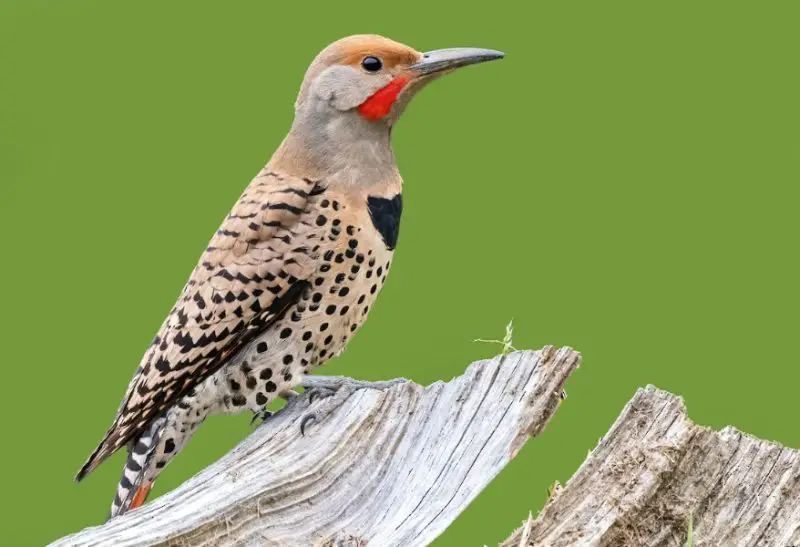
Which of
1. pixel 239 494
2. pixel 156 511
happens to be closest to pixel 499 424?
pixel 239 494

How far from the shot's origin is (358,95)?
18.3 feet

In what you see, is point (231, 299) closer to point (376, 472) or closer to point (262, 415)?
point (262, 415)

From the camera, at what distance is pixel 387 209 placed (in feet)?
18.7

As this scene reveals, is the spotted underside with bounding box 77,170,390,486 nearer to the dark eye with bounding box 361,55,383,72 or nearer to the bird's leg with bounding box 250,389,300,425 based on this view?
the bird's leg with bounding box 250,389,300,425

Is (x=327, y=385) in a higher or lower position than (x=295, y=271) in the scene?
lower

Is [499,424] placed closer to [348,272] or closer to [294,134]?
[348,272]

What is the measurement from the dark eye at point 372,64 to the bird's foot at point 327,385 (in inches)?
54.4

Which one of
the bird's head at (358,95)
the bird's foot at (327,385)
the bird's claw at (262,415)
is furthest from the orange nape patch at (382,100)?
the bird's claw at (262,415)

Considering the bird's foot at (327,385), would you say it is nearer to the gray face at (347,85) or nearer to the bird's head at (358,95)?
the bird's head at (358,95)

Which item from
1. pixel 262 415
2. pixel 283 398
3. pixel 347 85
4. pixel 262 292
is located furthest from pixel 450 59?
pixel 262 415

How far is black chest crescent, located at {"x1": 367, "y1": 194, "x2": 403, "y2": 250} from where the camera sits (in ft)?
18.6

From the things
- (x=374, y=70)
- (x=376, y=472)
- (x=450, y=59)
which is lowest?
(x=376, y=472)

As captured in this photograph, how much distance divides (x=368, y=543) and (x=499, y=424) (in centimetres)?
68

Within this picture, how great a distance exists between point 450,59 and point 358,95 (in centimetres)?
44
